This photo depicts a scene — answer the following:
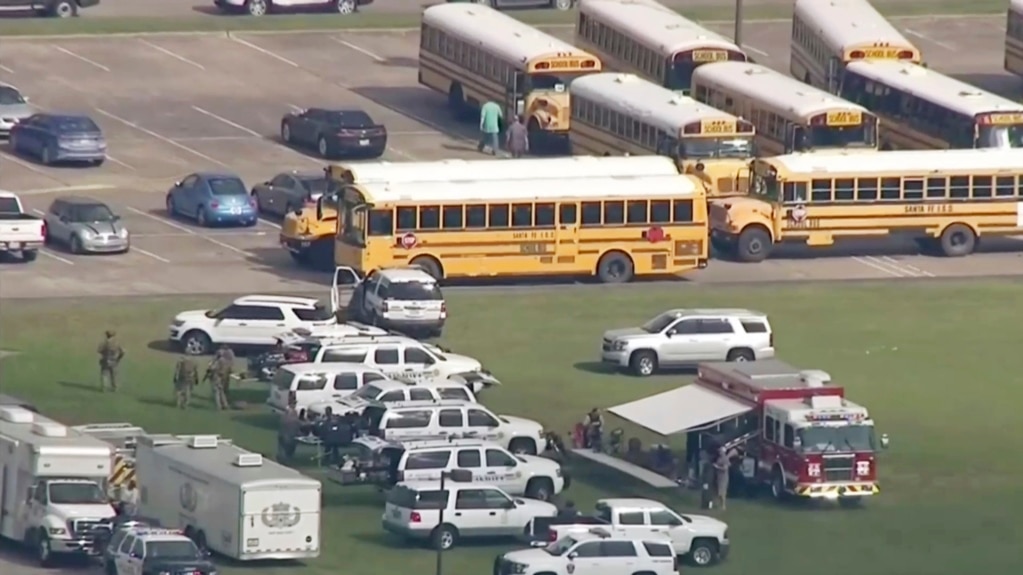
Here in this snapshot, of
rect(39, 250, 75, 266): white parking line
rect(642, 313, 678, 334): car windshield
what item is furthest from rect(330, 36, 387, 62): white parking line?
rect(642, 313, 678, 334): car windshield

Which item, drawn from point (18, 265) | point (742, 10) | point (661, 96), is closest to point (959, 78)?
point (742, 10)

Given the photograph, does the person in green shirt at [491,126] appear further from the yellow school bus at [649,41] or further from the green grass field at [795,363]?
the green grass field at [795,363]

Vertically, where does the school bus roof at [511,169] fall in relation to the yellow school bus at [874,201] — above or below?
above

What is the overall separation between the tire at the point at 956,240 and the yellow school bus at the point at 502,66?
40.3 feet

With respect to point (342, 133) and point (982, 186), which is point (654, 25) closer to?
point (342, 133)

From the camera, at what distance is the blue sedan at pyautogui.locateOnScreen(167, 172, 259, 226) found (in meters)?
91.2

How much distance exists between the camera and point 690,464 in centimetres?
7088

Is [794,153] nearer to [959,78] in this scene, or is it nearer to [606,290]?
[606,290]

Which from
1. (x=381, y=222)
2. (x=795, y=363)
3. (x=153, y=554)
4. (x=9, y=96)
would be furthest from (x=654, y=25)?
(x=153, y=554)

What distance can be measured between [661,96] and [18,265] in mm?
18173

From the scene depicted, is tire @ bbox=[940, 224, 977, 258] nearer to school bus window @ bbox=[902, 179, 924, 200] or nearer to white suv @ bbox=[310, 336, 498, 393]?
school bus window @ bbox=[902, 179, 924, 200]

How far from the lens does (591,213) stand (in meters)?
86.8

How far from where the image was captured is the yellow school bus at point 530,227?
85562 millimetres

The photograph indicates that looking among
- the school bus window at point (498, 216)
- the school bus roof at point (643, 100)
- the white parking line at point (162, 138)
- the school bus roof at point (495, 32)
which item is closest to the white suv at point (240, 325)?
the school bus window at point (498, 216)
